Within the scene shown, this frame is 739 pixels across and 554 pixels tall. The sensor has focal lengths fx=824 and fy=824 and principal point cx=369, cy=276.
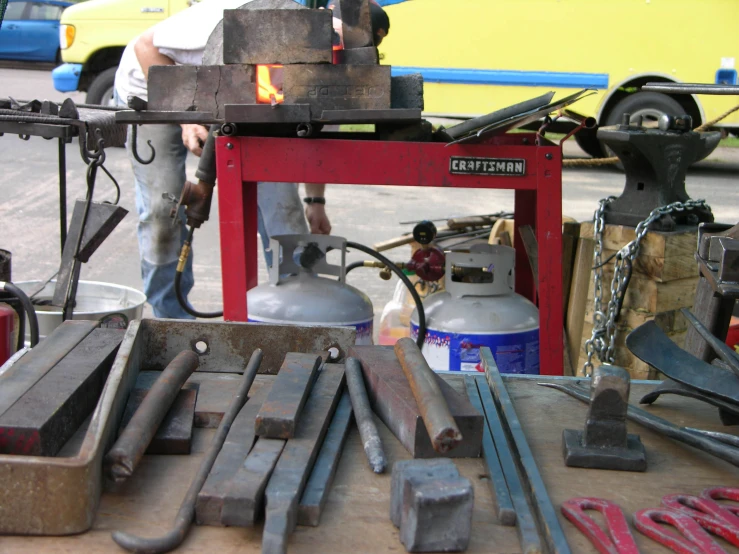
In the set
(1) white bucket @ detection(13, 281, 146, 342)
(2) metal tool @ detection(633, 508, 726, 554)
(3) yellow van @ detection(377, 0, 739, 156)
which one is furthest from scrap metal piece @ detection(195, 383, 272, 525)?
(3) yellow van @ detection(377, 0, 739, 156)

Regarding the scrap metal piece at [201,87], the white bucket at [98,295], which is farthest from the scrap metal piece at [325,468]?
the white bucket at [98,295]

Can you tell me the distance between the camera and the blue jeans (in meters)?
3.78

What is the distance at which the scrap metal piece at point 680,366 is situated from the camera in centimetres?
150

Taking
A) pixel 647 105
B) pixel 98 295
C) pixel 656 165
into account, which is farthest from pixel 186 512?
pixel 647 105

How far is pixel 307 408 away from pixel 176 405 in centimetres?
24

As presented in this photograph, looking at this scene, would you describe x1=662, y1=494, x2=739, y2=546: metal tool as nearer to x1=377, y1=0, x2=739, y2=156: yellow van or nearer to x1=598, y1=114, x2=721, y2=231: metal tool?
x1=598, y1=114, x2=721, y2=231: metal tool

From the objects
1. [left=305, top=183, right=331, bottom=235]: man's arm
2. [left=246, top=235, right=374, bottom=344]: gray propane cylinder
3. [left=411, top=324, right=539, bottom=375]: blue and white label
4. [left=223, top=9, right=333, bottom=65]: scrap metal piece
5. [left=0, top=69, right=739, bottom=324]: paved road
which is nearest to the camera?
[left=223, top=9, right=333, bottom=65]: scrap metal piece

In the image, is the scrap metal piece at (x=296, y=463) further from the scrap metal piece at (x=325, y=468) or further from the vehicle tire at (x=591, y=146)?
the vehicle tire at (x=591, y=146)

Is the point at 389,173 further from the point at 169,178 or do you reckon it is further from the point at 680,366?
the point at 169,178

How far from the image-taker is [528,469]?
132cm

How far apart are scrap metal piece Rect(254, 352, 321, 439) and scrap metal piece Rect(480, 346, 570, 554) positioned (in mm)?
371

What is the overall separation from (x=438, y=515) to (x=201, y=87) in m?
1.68

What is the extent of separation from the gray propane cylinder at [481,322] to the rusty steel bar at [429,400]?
1128 millimetres

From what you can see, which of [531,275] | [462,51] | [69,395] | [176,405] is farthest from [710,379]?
[462,51]
